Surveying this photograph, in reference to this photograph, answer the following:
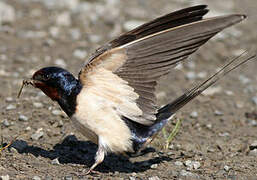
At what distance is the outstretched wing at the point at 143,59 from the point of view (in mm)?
3699

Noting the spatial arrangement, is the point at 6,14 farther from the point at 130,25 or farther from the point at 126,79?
the point at 126,79

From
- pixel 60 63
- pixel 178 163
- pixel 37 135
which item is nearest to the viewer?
pixel 178 163

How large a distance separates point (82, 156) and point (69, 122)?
28.1 inches

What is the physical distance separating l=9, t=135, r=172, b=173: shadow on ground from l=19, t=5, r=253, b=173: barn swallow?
310 millimetres

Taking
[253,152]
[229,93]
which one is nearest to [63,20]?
[229,93]

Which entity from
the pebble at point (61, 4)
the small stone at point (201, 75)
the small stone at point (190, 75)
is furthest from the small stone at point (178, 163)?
the pebble at point (61, 4)

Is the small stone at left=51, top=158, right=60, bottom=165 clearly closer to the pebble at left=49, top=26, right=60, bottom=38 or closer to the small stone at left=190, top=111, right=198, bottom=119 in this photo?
the small stone at left=190, top=111, right=198, bottom=119

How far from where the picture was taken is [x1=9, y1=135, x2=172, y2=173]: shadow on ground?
14.6ft

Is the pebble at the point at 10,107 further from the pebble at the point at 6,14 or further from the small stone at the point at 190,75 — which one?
the pebble at the point at 6,14

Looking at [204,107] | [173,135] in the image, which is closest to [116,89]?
[173,135]

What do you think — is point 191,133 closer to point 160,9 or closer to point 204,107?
point 204,107

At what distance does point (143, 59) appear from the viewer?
154 inches

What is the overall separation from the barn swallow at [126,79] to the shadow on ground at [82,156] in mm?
310

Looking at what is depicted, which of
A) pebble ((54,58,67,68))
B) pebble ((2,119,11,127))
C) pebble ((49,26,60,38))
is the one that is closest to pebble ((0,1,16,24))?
pebble ((49,26,60,38))
